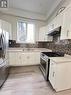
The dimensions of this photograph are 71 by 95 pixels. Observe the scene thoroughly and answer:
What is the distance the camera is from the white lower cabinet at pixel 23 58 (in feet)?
11.7

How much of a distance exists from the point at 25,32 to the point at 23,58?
1584 millimetres

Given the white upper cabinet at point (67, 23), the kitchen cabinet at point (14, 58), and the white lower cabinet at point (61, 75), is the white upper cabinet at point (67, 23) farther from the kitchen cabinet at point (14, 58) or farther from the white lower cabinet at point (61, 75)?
the kitchen cabinet at point (14, 58)

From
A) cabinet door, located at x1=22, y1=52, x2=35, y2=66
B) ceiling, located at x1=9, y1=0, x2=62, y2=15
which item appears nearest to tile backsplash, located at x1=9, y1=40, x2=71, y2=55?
cabinet door, located at x1=22, y1=52, x2=35, y2=66

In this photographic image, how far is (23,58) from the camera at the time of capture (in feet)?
12.3

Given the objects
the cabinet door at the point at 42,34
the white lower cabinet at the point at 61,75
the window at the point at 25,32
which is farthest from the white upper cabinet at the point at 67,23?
the window at the point at 25,32

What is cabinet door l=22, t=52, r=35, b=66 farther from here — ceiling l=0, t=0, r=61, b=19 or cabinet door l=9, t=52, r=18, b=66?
ceiling l=0, t=0, r=61, b=19

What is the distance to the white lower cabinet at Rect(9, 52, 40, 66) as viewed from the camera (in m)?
3.57

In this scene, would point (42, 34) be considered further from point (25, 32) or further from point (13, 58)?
point (13, 58)

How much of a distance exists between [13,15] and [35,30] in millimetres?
1434

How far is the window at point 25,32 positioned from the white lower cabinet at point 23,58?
0.97m

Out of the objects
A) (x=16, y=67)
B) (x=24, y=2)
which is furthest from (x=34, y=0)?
(x=16, y=67)

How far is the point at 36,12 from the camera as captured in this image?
4.20 m

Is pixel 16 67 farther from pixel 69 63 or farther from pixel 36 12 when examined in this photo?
pixel 36 12

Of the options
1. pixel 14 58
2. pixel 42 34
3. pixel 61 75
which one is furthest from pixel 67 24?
pixel 14 58
